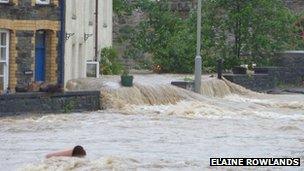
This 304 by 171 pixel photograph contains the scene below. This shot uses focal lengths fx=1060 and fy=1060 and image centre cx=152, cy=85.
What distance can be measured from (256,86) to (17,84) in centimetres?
1511

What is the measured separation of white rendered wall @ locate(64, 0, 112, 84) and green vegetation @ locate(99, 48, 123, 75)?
43 centimetres

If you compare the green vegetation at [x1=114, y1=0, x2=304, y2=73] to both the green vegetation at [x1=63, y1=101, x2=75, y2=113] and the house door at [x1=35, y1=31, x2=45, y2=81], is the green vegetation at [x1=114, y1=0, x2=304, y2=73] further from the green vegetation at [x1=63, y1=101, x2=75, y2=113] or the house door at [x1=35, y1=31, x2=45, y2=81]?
the green vegetation at [x1=63, y1=101, x2=75, y2=113]

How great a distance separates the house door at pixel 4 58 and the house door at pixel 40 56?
2.02m

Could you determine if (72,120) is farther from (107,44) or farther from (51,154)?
(107,44)

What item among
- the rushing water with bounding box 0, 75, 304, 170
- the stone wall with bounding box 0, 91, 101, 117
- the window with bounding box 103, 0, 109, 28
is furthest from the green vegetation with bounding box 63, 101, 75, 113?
the window with bounding box 103, 0, 109, 28

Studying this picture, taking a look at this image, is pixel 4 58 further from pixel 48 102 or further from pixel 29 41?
pixel 48 102

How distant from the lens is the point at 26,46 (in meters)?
39.0

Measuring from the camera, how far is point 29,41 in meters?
39.1

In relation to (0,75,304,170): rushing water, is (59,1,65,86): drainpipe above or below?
above

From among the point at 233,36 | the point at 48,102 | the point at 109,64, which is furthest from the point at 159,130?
the point at 233,36

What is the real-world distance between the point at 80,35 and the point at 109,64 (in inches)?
257

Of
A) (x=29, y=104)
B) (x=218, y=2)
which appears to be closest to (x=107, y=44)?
(x=218, y=2)

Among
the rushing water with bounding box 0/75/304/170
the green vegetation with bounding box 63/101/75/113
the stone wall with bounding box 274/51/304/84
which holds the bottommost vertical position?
the rushing water with bounding box 0/75/304/170

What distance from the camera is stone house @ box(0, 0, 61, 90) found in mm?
38312
